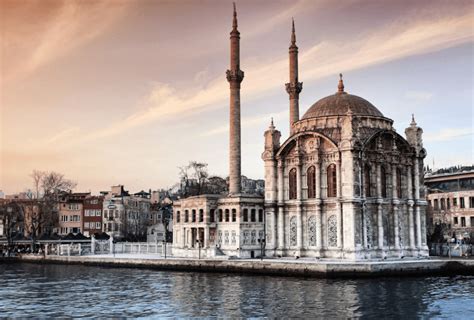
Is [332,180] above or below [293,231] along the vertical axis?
above

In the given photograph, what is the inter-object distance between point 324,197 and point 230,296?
21236mm

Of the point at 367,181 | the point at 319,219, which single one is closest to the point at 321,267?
the point at 319,219

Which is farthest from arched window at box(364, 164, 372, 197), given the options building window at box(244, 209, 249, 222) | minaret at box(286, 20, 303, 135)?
minaret at box(286, 20, 303, 135)

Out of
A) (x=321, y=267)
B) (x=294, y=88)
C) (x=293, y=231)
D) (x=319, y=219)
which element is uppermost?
(x=294, y=88)

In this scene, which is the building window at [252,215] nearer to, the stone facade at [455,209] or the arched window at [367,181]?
the arched window at [367,181]

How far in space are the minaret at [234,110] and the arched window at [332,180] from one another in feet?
33.1

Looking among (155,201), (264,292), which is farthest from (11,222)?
(264,292)

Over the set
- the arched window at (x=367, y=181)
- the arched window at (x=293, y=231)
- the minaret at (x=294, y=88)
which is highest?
the minaret at (x=294, y=88)

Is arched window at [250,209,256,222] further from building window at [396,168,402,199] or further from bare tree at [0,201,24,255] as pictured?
bare tree at [0,201,24,255]

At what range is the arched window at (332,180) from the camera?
181 ft

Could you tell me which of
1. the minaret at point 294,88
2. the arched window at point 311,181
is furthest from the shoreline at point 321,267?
the minaret at point 294,88

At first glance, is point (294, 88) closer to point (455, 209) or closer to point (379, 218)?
point (379, 218)

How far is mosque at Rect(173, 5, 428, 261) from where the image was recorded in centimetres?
5362

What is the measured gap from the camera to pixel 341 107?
5841 centimetres
